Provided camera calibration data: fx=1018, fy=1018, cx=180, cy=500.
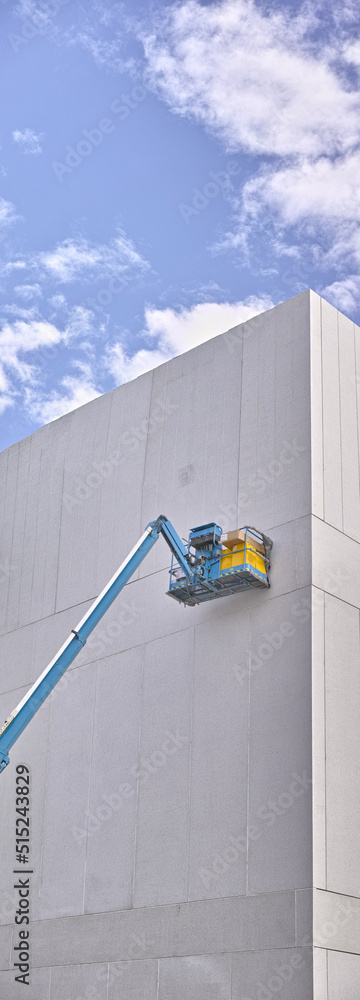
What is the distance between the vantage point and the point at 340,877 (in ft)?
73.4

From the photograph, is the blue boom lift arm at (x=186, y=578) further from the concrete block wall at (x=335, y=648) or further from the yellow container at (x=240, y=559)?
the concrete block wall at (x=335, y=648)

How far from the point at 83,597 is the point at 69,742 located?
4.53 metres

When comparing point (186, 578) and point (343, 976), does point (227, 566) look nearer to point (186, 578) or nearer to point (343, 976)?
point (186, 578)

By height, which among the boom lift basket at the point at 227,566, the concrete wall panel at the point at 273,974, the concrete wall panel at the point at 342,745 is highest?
the boom lift basket at the point at 227,566

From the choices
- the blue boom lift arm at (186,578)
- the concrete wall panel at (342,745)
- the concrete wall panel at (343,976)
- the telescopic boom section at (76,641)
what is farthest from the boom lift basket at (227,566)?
the concrete wall panel at (343,976)

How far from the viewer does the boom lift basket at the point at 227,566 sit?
985 inches

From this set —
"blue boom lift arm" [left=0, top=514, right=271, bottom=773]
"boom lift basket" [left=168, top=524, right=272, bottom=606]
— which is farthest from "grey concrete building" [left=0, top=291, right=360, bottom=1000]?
"blue boom lift arm" [left=0, top=514, right=271, bottom=773]

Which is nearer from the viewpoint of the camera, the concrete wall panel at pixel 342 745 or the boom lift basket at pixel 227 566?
the concrete wall panel at pixel 342 745

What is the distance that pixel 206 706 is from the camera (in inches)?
1016

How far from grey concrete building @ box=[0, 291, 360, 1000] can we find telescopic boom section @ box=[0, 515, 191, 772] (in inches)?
79.9

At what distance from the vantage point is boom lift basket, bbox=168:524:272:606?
25.0 metres

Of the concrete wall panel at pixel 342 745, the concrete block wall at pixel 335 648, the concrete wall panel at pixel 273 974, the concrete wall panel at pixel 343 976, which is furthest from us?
the concrete wall panel at pixel 342 745

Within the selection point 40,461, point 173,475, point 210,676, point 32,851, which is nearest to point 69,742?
point 32,851

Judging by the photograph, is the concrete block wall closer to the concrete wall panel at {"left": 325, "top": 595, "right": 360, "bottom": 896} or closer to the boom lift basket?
the concrete wall panel at {"left": 325, "top": 595, "right": 360, "bottom": 896}
